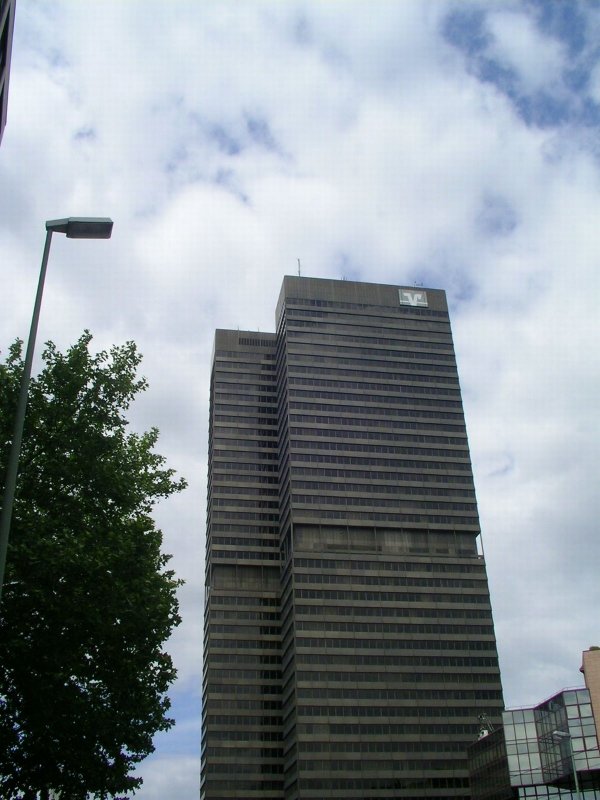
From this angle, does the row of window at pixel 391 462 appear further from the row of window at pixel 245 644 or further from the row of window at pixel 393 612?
the row of window at pixel 245 644

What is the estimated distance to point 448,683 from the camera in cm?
12131

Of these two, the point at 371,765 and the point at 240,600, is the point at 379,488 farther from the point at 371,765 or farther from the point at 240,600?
the point at 371,765

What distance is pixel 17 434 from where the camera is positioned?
1584 cm

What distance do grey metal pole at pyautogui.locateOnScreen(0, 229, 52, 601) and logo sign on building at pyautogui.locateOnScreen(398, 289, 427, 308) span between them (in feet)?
449

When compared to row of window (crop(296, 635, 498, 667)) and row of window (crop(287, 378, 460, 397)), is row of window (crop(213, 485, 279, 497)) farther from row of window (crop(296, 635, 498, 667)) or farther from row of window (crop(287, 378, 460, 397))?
row of window (crop(296, 635, 498, 667))

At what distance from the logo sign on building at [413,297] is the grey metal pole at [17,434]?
13671 centimetres

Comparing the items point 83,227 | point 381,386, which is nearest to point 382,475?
point 381,386

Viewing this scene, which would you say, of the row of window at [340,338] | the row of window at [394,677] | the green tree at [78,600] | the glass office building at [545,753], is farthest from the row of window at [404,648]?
the green tree at [78,600]

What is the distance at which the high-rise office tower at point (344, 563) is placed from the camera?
385ft

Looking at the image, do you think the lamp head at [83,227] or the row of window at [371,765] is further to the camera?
the row of window at [371,765]

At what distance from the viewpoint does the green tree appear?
79.4 ft

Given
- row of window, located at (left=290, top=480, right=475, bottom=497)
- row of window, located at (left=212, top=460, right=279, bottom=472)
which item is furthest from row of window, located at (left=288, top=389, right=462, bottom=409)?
row of window, located at (left=212, top=460, right=279, bottom=472)

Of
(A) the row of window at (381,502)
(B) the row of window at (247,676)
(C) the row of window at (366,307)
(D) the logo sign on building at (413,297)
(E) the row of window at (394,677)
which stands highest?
(D) the logo sign on building at (413,297)

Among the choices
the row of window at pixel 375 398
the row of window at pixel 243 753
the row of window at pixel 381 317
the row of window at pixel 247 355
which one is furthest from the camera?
the row of window at pixel 247 355
